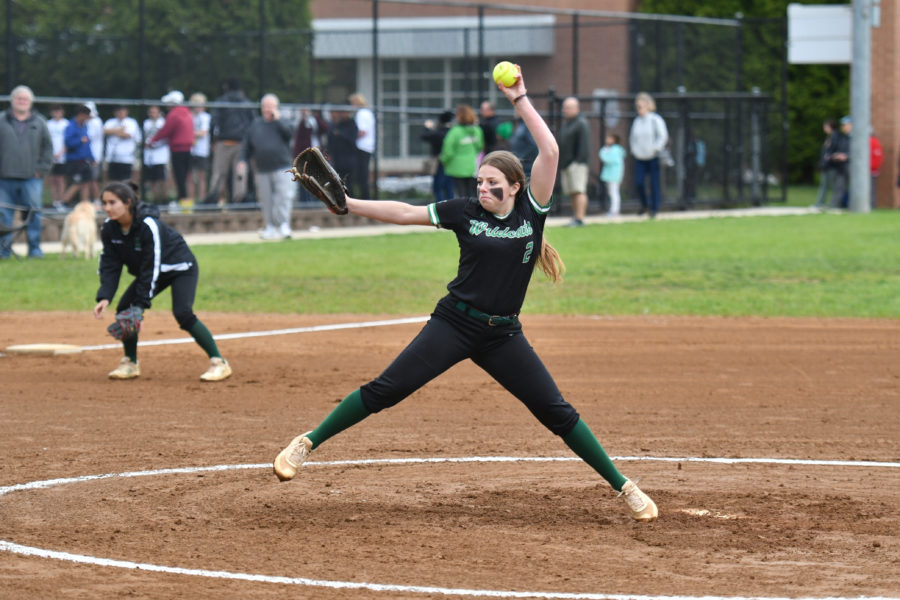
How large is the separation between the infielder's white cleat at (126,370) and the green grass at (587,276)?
3.96m

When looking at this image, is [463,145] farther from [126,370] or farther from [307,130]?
[126,370]

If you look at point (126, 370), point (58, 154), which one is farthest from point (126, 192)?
point (58, 154)

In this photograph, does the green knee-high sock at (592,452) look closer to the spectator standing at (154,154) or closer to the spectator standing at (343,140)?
the spectator standing at (154,154)

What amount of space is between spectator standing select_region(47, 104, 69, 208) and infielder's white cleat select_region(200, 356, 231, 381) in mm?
Result: 10417

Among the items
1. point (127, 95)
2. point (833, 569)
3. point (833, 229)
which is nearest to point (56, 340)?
point (833, 569)

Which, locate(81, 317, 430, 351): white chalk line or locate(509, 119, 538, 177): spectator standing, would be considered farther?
locate(509, 119, 538, 177): spectator standing

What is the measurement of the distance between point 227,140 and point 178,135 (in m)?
0.98

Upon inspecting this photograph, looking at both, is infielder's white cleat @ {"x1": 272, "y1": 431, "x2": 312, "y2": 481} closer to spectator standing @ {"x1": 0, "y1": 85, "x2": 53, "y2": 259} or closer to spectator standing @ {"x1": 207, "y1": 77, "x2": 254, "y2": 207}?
spectator standing @ {"x1": 0, "y1": 85, "x2": 53, "y2": 259}

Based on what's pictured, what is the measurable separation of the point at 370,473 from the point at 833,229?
1851 centimetres

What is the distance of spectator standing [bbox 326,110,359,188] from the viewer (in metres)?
23.9

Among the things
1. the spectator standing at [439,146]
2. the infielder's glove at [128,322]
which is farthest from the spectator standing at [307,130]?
the infielder's glove at [128,322]

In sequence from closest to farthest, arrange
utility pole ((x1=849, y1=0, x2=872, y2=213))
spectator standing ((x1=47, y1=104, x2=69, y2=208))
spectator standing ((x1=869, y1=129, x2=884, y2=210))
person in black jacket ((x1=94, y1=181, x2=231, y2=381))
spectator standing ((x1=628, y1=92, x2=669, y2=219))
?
person in black jacket ((x1=94, y1=181, x2=231, y2=381)) < spectator standing ((x1=47, y1=104, x2=69, y2=208)) < spectator standing ((x1=628, y1=92, x2=669, y2=219)) < utility pole ((x1=849, y1=0, x2=872, y2=213)) < spectator standing ((x1=869, y1=129, x2=884, y2=210))

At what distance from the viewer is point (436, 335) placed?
628 centimetres

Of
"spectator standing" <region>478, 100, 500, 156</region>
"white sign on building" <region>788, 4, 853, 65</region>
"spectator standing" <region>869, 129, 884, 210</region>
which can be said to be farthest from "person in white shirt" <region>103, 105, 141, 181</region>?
"spectator standing" <region>869, 129, 884, 210</region>
